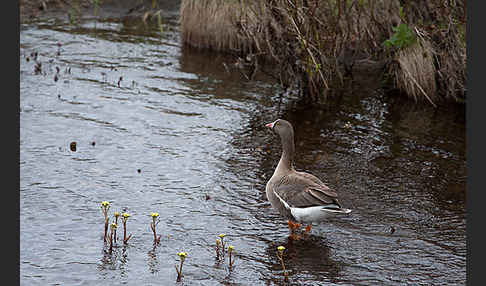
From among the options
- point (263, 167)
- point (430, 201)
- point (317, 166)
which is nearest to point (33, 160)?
point (263, 167)

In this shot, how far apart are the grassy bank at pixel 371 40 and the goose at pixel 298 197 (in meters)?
4.89

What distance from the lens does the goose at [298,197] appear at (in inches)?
333

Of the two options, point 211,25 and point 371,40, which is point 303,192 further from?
point 211,25

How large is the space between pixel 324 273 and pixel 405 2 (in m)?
9.26

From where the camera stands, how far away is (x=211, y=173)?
37.3 feet

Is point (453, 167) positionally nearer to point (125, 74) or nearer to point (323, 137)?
point (323, 137)

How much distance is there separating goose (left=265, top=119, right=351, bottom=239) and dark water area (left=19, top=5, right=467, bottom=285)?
40 cm

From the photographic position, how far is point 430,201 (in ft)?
33.9

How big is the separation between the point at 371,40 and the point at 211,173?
732 centimetres

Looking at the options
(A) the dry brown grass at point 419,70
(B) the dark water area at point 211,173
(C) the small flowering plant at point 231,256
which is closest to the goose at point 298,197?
(B) the dark water area at point 211,173

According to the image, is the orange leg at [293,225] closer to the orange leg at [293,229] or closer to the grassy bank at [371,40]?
the orange leg at [293,229]

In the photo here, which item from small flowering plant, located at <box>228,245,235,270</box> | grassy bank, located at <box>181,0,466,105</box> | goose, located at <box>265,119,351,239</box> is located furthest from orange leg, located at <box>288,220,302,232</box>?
grassy bank, located at <box>181,0,466,105</box>

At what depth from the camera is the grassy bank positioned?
13969mm

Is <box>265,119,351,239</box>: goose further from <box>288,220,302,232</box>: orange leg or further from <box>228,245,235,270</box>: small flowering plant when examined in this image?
<box>228,245,235,270</box>: small flowering plant
